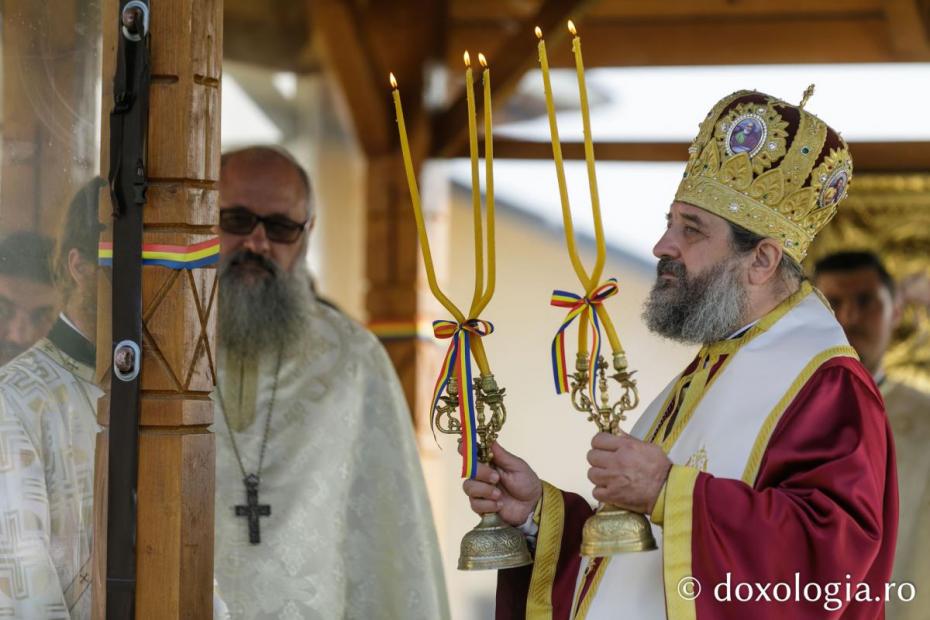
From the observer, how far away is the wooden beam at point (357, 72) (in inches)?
289

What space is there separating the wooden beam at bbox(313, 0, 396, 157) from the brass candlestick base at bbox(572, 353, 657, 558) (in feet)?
16.4

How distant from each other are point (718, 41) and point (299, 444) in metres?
5.34

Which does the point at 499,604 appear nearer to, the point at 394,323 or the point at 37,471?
the point at 37,471

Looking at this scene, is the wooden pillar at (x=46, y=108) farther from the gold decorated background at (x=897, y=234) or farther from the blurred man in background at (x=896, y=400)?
the gold decorated background at (x=897, y=234)

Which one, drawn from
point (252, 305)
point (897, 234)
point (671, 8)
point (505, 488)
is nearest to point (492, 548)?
point (505, 488)

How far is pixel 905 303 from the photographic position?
358 inches

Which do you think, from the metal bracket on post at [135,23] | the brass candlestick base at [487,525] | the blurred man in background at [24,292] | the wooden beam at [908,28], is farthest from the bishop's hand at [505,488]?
the wooden beam at [908,28]

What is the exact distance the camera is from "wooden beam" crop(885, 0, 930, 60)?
7.85m

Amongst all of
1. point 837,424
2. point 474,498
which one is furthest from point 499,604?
point 837,424

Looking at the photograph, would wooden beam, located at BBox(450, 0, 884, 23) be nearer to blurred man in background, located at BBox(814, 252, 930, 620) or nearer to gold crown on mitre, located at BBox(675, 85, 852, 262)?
blurred man in background, located at BBox(814, 252, 930, 620)

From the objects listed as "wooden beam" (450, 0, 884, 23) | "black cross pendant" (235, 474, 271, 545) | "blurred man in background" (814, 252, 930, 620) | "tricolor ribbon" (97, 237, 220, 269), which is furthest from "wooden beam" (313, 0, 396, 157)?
"tricolor ribbon" (97, 237, 220, 269)

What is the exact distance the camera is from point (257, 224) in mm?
4340

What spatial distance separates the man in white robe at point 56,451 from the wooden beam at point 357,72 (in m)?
4.50

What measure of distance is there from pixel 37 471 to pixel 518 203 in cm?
663
